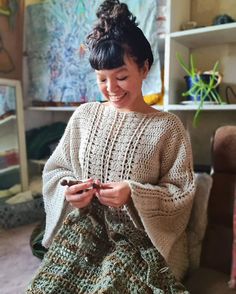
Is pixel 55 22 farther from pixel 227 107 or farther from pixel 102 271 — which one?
pixel 102 271

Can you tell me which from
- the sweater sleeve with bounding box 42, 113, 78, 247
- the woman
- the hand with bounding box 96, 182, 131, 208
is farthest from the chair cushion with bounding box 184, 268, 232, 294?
the sweater sleeve with bounding box 42, 113, 78, 247

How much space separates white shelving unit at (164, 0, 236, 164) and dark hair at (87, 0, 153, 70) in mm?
494

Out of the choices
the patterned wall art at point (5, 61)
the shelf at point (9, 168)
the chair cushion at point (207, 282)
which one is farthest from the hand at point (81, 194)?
the patterned wall art at point (5, 61)

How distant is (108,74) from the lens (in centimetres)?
90

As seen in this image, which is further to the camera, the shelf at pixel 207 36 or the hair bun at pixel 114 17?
the shelf at pixel 207 36

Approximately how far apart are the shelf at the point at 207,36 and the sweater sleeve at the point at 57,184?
644 millimetres

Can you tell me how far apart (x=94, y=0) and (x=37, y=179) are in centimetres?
108

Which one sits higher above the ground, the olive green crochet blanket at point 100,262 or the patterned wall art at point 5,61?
the patterned wall art at point 5,61

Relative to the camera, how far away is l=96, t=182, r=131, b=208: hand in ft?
2.71

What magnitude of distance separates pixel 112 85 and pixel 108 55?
0.08 metres

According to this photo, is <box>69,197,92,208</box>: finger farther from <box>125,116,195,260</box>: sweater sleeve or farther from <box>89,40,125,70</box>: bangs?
<box>89,40,125,70</box>: bangs

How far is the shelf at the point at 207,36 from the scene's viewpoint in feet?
4.24

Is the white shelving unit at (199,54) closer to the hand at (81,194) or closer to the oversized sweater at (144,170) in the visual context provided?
the oversized sweater at (144,170)

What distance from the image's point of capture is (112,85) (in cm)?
91
